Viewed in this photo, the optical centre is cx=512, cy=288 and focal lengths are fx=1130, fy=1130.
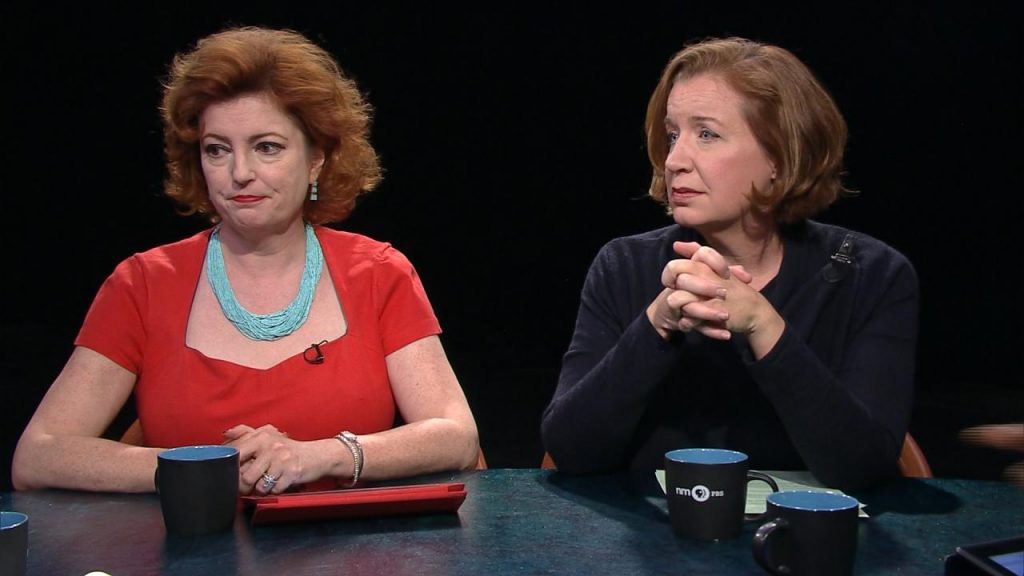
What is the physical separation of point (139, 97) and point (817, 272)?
8.29 ft

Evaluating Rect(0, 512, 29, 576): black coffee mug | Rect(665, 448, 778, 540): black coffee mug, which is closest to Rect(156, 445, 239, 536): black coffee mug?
Rect(0, 512, 29, 576): black coffee mug

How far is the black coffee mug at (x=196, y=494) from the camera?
140cm

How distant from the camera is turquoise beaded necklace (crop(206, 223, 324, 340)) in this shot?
2.12 meters

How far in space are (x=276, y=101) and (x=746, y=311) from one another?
99 cm

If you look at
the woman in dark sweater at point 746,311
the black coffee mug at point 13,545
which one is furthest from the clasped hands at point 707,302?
the black coffee mug at point 13,545

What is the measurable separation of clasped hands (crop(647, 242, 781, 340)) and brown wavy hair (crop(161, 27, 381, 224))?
82cm

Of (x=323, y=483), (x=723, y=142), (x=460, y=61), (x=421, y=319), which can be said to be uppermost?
(x=460, y=61)

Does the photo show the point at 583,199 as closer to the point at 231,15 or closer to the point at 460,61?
the point at 460,61

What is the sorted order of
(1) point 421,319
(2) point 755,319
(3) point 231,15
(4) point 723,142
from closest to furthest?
(2) point 755,319, (4) point 723,142, (1) point 421,319, (3) point 231,15

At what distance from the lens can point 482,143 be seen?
154 inches

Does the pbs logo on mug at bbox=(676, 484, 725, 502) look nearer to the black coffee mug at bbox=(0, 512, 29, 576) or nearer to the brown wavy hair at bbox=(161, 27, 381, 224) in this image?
the black coffee mug at bbox=(0, 512, 29, 576)

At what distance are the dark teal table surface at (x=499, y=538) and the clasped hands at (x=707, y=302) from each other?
0.84 ft

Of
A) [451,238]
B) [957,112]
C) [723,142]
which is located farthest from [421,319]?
[957,112]

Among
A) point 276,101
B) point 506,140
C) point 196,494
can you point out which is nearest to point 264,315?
point 276,101
